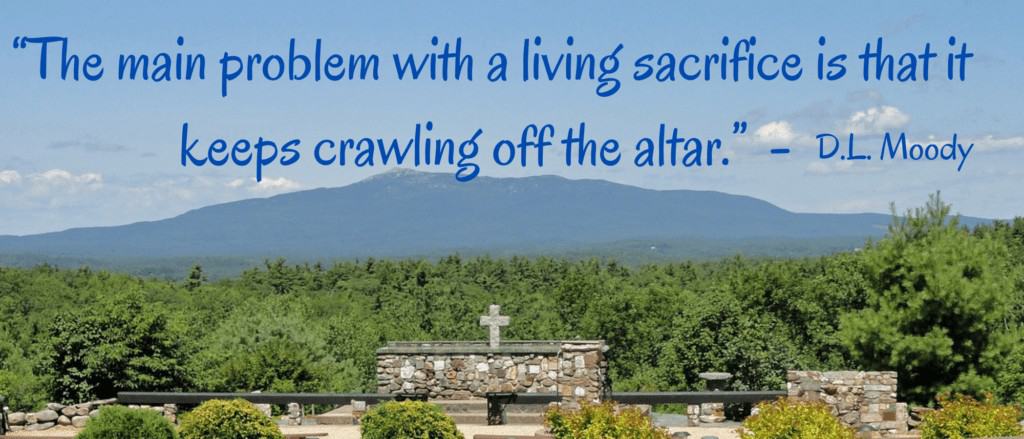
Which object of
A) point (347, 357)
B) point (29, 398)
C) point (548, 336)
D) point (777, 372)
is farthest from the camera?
point (548, 336)

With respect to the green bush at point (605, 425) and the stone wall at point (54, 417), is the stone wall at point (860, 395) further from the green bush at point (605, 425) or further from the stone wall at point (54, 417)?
the stone wall at point (54, 417)

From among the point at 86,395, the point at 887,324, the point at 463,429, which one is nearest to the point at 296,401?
the point at 463,429

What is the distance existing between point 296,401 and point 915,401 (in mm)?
15039

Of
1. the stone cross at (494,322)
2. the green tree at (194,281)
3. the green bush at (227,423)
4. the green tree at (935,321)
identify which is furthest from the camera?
the green tree at (194,281)

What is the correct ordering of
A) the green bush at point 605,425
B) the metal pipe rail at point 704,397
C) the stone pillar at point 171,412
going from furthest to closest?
the stone pillar at point 171,412 → the metal pipe rail at point 704,397 → the green bush at point 605,425

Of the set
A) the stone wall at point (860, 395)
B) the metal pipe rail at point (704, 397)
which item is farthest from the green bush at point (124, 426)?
the stone wall at point (860, 395)

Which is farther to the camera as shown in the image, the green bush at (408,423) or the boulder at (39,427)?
the boulder at (39,427)

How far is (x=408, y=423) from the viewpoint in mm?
20625

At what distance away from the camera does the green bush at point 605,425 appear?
62.9 ft

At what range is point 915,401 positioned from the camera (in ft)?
105

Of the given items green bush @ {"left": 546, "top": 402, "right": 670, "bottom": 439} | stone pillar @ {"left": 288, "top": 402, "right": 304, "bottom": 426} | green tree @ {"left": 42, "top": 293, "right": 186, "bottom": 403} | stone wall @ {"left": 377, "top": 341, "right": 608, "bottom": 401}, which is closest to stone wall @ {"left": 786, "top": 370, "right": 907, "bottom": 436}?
stone wall @ {"left": 377, "top": 341, "right": 608, "bottom": 401}

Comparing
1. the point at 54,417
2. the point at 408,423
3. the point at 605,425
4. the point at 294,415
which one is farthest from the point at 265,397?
the point at 605,425

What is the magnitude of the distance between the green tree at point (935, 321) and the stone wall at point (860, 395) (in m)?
7.07

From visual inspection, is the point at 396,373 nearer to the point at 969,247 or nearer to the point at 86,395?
the point at 86,395
